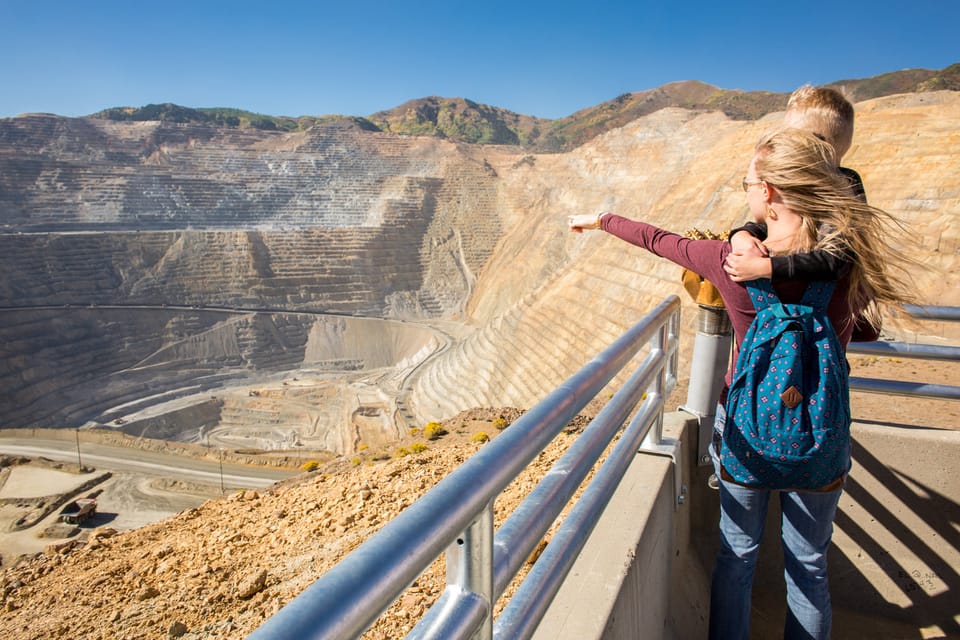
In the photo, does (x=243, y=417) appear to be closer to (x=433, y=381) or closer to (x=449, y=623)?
(x=433, y=381)

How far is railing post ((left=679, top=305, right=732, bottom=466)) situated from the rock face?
1285 cm

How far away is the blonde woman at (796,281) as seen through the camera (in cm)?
188

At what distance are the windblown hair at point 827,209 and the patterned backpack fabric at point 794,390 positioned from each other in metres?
0.13

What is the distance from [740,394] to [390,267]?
151 feet

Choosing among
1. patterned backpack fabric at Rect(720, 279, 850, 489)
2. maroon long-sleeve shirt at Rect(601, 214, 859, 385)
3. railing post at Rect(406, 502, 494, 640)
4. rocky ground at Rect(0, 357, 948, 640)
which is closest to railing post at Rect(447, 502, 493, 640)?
railing post at Rect(406, 502, 494, 640)

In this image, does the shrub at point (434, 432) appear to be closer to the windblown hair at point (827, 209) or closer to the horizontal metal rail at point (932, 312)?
the horizontal metal rail at point (932, 312)

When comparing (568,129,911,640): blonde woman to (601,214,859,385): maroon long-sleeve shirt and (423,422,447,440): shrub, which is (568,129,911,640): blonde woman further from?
(423,422,447,440): shrub

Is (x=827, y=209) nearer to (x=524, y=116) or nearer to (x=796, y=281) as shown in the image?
(x=796, y=281)

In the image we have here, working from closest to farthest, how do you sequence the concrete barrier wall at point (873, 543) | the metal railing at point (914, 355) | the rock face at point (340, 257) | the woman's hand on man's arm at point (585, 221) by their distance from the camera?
the woman's hand on man's arm at point (585, 221)
the concrete barrier wall at point (873, 543)
the metal railing at point (914, 355)
the rock face at point (340, 257)

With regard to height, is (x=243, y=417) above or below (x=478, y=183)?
below

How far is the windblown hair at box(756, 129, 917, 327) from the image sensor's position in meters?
1.84

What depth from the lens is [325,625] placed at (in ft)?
2.42

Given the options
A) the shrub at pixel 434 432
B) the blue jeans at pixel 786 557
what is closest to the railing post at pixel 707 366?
the blue jeans at pixel 786 557

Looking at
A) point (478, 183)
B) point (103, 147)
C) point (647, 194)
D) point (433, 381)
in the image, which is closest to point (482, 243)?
point (478, 183)
